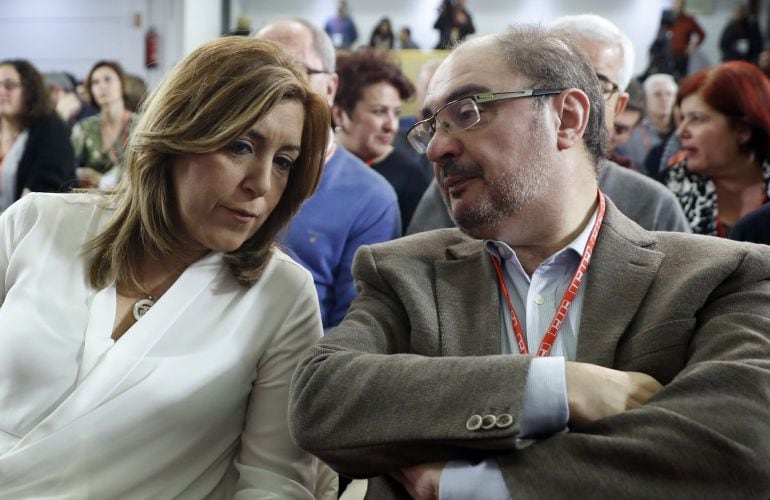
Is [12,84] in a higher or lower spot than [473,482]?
lower

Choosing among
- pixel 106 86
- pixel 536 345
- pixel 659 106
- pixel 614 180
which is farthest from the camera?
pixel 659 106

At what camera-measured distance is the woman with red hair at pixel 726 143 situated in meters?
3.08

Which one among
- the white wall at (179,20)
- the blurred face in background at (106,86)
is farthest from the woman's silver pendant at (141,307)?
the white wall at (179,20)

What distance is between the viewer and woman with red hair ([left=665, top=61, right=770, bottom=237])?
10.1 feet

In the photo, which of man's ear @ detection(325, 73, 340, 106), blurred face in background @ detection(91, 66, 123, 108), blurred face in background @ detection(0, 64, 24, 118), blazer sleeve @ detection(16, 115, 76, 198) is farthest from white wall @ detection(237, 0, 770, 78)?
man's ear @ detection(325, 73, 340, 106)

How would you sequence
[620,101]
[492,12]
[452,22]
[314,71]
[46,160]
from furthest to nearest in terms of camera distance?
[492,12] < [452,22] < [46,160] < [314,71] < [620,101]

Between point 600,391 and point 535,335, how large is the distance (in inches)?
10.7

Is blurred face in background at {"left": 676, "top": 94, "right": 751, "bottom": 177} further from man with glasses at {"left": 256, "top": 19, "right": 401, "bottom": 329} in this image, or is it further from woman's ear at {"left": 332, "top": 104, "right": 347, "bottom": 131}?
woman's ear at {"left": 332, "top": 104, "right": 347, "bottom": 131}

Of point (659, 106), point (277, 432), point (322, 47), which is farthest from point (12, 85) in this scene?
point (659, 106)

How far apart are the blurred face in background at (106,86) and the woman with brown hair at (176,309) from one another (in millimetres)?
4124

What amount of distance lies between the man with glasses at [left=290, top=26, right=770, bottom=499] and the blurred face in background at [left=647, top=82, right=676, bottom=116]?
18.0 ft

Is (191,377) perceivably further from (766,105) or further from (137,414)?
(766,105)

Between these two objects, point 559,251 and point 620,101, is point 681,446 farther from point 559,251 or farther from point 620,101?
point 620,101

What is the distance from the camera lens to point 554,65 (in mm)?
1717
